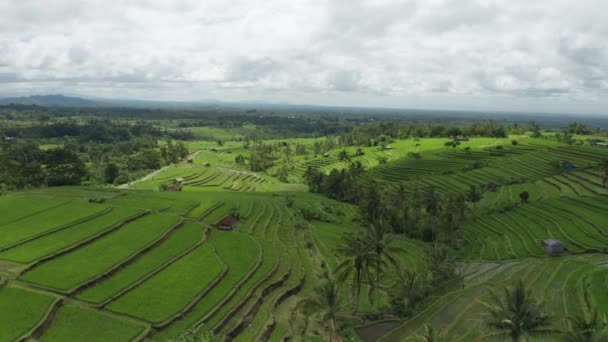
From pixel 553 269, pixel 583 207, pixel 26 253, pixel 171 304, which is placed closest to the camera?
pixel 171 304

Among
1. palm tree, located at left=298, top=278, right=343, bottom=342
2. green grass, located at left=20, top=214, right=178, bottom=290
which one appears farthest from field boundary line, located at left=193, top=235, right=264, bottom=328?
green grass, located at left=20, top=214, right=178, bottom=290

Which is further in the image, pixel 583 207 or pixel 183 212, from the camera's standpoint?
pixel 583 207

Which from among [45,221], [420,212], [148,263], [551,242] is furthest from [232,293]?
[551,242]

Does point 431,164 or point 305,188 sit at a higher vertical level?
point 431,164

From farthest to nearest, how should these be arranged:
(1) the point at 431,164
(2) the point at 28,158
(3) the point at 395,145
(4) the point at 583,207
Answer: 1. (3) the point at 395,145
2. (2) the point at 28,158
3. (1) the point at 431,164
4. (4) the point at 583,207

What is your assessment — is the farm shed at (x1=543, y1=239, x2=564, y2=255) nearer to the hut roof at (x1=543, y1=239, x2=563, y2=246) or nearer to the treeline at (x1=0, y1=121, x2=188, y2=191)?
the hut roof at (x1=543, y1=239, x2=563, y2=246)

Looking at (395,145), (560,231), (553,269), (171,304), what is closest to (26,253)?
(171,304)

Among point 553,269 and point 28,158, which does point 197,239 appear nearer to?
point 553,269
